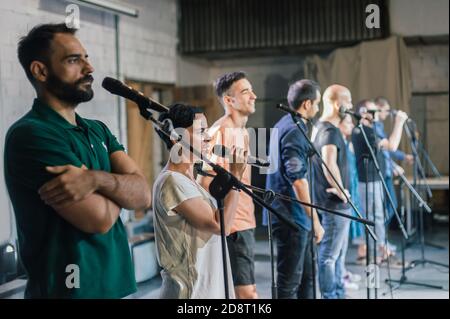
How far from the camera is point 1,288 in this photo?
210 centimetres

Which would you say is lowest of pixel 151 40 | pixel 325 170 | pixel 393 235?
pixel 393 235

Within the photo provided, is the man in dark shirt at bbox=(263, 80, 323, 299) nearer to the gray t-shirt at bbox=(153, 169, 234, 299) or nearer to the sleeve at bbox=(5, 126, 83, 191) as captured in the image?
the gray t-shirt at bbox=(153, 169, 234, 299)

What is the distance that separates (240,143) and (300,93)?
0.49 metres

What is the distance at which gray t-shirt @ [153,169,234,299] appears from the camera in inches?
79.4

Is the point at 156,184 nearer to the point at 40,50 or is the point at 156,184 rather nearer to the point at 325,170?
the point at 40,50

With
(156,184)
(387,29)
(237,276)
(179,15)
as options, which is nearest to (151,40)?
(179,15)

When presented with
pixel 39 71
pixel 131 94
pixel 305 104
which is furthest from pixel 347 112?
pixel 39 71

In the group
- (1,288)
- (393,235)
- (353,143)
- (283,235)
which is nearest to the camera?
(1,288)

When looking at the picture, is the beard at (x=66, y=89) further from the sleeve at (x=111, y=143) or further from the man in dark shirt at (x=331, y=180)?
the man in dark shirt at (x=331, y=180)

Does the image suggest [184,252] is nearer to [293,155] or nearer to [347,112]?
[293,155]

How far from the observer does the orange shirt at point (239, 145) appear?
96.3 inches

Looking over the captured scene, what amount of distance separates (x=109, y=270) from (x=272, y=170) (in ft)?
3.43

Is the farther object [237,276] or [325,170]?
[325,170]

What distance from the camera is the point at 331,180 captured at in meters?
2.94
